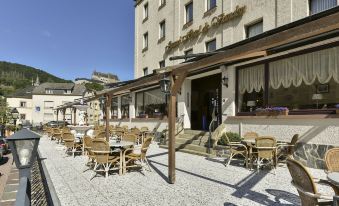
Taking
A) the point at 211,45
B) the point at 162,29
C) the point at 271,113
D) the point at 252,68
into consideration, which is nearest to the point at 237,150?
the point at 271,113

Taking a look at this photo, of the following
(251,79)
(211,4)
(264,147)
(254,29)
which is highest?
(211,4)

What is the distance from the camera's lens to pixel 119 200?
517cm

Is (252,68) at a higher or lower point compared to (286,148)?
higher

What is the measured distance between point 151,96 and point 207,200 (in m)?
14.9

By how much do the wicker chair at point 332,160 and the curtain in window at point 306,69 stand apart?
4688mm

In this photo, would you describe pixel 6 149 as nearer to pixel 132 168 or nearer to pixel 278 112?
pixel 132 168

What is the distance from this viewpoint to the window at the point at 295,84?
848cm

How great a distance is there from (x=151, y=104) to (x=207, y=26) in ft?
23.5

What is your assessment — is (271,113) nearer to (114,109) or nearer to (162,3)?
(162,3)

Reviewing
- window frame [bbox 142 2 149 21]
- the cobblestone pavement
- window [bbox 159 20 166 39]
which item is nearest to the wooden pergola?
the cobblestone pavement

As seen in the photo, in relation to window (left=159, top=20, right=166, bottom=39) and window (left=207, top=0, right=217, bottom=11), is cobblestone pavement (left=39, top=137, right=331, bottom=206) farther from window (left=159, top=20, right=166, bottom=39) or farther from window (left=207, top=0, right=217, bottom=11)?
window (left=159, top=20, right=166, bottom=39)

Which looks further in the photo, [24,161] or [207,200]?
[207,200]

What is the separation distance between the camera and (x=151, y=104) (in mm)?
19641

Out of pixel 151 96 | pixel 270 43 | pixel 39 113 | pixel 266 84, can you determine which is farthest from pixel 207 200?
pixel 39 113
